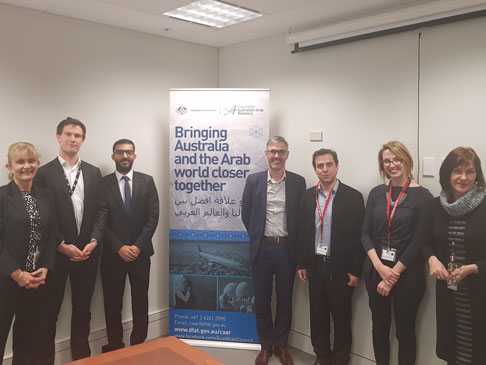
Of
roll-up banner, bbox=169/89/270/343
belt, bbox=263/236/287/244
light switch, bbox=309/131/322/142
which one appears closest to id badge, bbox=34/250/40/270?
roll-up banner, bbox=169/89/270/343

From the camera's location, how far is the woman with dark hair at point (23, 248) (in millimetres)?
2871

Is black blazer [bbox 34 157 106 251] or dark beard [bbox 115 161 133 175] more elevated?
Answer: dark beard [bbox 115 161 133 175]

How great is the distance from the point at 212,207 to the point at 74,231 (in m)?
1.23

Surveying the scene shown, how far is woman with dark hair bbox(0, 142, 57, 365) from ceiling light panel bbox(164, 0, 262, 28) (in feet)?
5.22

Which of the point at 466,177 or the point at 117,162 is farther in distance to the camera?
the point at 117,162

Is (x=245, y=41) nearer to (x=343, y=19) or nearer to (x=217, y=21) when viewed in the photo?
(x=217, y=21)

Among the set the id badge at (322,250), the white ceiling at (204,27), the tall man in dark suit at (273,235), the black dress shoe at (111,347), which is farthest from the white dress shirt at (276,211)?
the black dress shoe at (111,347)

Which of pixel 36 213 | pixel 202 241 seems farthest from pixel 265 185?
pixel 36 213

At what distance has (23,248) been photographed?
291 centimetres

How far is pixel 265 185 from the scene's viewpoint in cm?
372

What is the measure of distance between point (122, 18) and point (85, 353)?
2.74 meters

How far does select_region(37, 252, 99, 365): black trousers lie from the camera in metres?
3.27

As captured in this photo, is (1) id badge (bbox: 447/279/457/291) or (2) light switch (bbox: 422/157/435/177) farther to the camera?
(2) light switch (bbox: 422/157/435/177)

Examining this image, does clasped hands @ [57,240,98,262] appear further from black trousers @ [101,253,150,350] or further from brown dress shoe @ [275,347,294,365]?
brown dress shoe @ [275,347,294,365]
